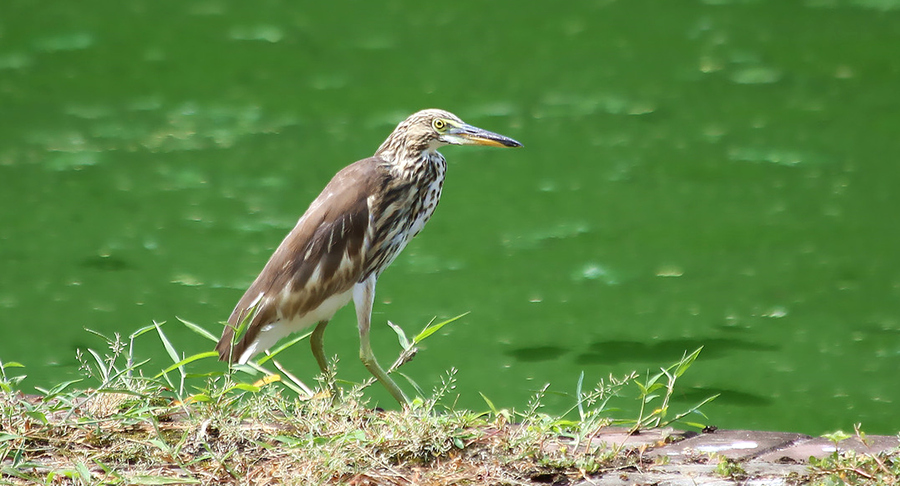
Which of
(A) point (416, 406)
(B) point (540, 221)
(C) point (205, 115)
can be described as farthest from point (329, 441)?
(C) point (205, 115)

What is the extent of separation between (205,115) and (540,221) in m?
2.73

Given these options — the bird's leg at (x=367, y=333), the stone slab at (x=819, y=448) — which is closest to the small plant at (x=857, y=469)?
the stone slab at (x=819, y=448)

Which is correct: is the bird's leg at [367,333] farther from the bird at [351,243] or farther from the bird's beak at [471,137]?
the bird's beak at [471,137]

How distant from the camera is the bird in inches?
155

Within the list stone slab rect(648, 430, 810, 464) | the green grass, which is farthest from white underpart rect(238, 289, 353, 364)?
stone slab rect(648, 430, 810, 464)

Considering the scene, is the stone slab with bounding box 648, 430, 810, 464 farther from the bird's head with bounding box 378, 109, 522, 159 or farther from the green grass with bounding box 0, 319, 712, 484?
the bird's head with bounding box 378, 109, 522, 159

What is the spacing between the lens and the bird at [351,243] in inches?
155

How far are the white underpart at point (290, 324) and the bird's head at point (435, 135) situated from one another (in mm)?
553

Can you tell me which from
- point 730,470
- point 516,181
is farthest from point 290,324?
point 516,181

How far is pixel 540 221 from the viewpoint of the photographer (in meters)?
6.79

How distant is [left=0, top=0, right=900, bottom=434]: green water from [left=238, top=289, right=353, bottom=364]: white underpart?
1.15m

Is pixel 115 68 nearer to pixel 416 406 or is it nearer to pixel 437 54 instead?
Result: pixel 437 54

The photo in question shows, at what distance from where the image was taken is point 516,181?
7.32 metres

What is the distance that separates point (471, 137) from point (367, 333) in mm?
775
